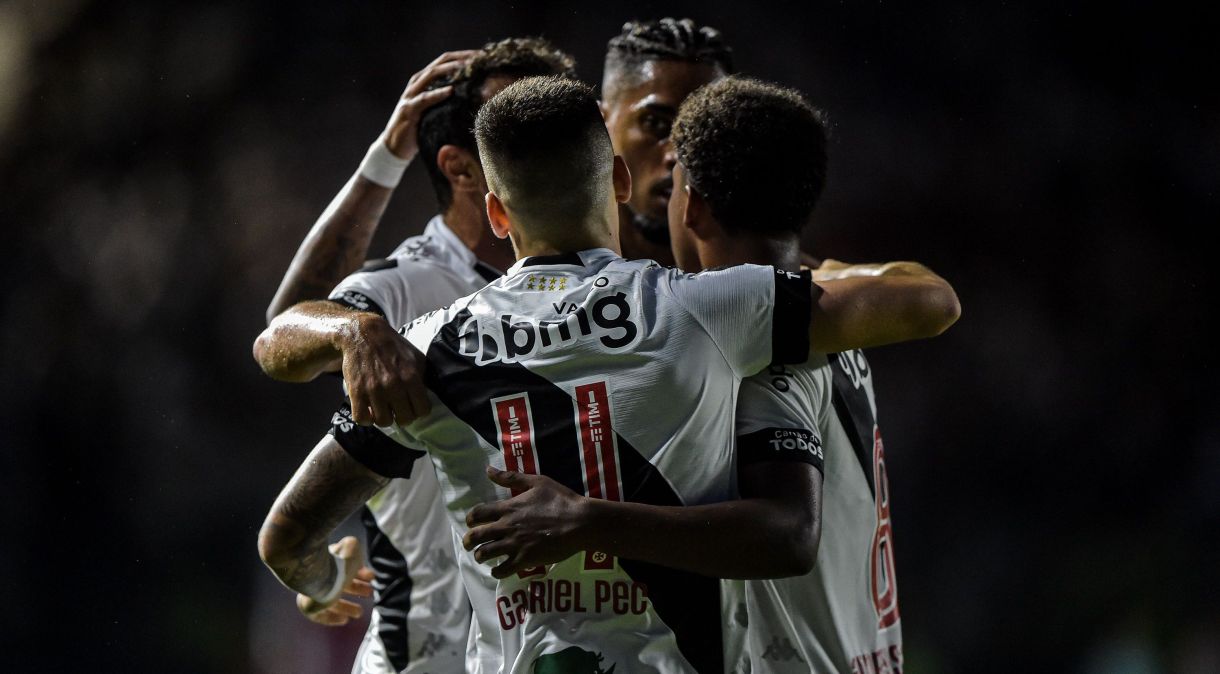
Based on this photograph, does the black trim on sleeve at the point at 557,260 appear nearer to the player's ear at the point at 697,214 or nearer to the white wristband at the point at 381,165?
the player's ear at the point at 697,214

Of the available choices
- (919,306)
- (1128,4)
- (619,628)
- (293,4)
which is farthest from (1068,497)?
(293,4)

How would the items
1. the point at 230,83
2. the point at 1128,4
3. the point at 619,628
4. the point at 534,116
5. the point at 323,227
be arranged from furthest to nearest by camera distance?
1. the point at 230,83
2. the point at 1128,4
3. the point at 323,227
4. the point at 534,116
5. the point at 619,628

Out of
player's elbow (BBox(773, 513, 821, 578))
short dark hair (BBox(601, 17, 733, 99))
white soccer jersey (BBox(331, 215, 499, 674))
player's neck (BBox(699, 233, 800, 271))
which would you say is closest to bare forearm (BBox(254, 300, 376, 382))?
white soccer jersey (BBox(331, 215, 499, 674))

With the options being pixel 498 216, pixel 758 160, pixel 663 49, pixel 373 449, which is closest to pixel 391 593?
pixel 373 449

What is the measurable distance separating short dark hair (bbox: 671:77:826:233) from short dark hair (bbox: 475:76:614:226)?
322 millimetres

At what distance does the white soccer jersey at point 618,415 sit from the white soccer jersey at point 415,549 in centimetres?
97

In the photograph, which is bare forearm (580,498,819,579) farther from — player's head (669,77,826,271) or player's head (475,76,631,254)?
player's head (669,77,826,271)

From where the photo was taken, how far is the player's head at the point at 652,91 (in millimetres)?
3676

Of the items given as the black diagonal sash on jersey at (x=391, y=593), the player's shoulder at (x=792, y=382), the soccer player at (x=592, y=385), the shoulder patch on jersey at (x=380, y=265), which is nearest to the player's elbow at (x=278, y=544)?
the soccer player at (x=592, y=385)

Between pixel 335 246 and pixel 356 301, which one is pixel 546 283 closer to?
pixel 356 301

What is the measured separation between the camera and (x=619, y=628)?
1773 mm

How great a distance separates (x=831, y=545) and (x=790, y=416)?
402mm

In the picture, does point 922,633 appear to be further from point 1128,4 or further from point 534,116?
point 534,116

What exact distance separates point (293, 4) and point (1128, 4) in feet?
16.2
